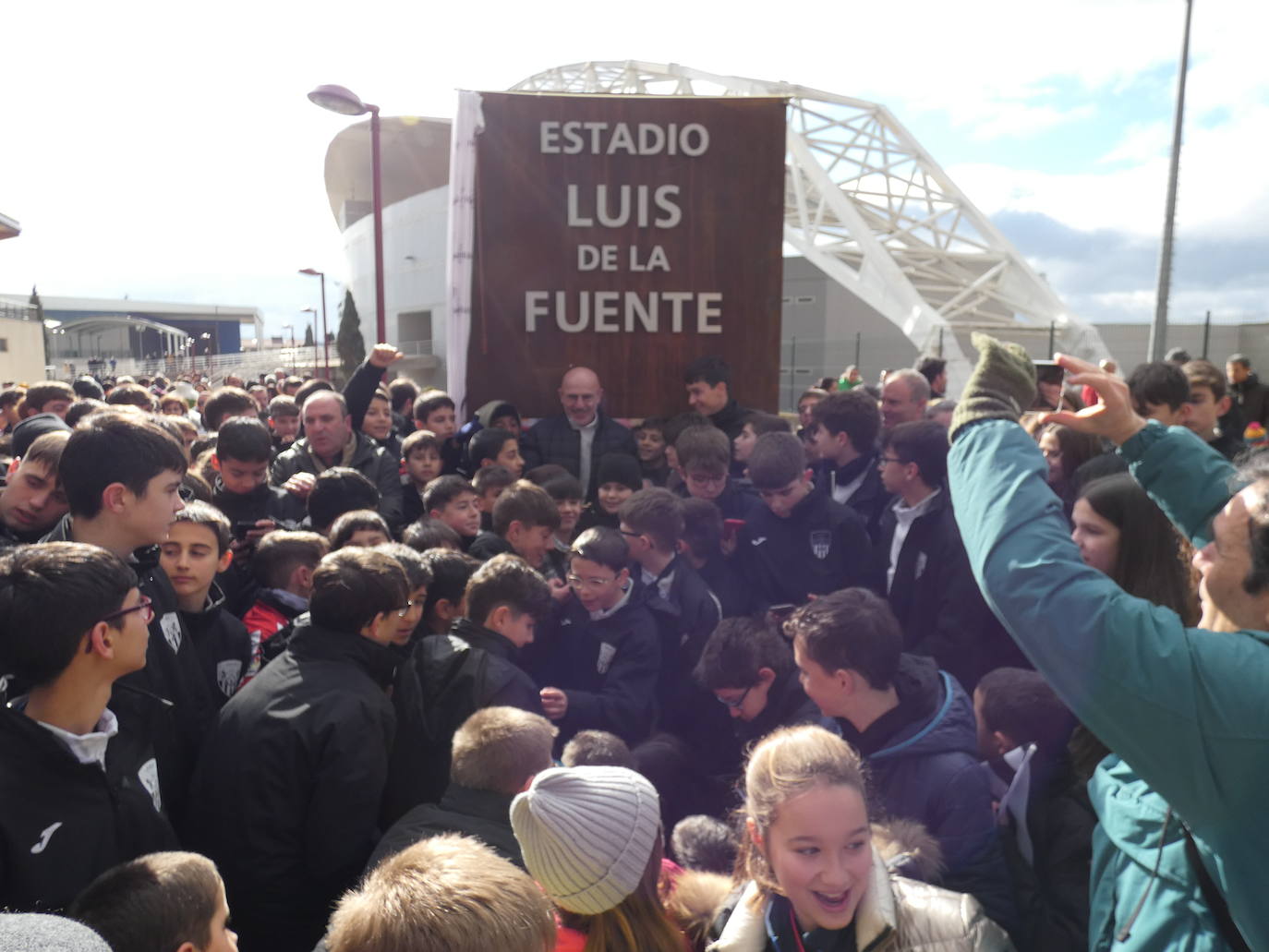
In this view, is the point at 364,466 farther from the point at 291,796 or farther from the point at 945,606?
the point at 945,606

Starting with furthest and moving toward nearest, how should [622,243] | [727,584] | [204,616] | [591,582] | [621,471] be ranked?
[622,243] → [621,471] → [727,584] → [591,582] → [204,616]

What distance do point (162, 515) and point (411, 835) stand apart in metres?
1.37

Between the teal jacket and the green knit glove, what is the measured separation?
4 cm

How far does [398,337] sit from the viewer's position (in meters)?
38.3

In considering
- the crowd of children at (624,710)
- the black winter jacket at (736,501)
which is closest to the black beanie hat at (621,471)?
the black winter jacket at (736,501)

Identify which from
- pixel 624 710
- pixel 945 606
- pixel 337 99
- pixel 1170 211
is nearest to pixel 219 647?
pixel 624 710

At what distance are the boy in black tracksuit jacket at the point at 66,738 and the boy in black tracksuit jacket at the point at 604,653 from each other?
5.02 feet

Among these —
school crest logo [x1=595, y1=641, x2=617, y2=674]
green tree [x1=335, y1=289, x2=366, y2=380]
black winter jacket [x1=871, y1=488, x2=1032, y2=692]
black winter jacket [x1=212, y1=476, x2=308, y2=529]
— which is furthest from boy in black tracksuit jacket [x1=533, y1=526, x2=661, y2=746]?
green tree [x1=335, y1=289, x2=366, y2=380]

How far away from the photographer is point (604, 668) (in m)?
3.50

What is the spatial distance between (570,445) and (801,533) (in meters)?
1.89

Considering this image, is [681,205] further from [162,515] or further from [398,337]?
[398,337]

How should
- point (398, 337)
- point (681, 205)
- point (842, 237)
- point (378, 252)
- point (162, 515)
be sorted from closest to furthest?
point (162, 515) < point (681, 205) < point (378, 252) < point (842, 237) < point (398, 337)

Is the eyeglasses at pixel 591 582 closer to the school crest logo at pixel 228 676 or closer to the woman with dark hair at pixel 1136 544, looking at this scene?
the school crest logo at pixel 228 676

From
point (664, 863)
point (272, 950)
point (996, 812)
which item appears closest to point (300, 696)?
point (272, 950)
